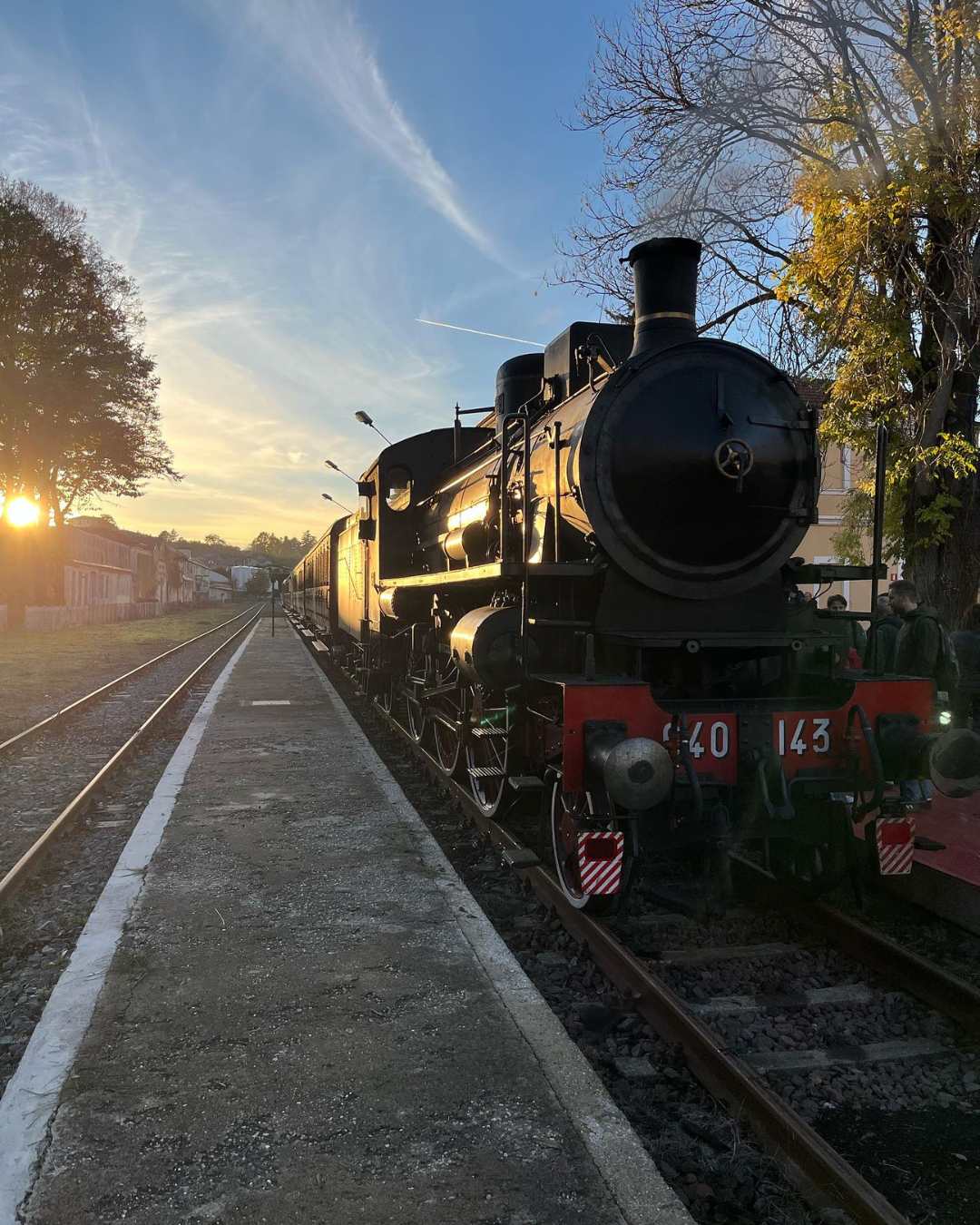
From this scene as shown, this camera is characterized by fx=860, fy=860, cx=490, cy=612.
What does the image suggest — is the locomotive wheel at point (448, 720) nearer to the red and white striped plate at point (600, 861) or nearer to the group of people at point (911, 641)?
the red and white striped plate at point (600, 861)

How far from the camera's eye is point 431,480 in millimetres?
9523

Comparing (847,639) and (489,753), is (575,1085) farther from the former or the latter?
(847,639)

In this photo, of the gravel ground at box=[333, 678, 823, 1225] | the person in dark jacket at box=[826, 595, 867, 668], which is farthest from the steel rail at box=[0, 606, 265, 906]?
the person in dark jacket at box=[826, 595, 867, 668]

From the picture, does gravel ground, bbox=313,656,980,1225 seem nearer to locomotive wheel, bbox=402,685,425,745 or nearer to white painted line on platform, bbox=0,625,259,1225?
white painted line on platform, bbox=0,625,259,1225

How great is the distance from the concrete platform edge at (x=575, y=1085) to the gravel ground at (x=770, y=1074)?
97mm

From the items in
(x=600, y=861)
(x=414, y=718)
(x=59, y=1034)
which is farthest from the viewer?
(x=414, y=718)

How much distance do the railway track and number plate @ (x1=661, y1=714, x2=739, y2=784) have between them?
0.82 m

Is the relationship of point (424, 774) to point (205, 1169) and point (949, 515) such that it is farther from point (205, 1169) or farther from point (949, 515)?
point (949, 515)

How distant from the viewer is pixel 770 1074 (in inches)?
121

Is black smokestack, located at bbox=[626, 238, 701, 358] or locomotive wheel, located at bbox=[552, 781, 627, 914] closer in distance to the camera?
locomotive wheel, located at bbox=[552, 781, 627, 914]

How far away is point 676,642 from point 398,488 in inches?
229

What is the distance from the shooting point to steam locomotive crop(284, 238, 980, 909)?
411cm

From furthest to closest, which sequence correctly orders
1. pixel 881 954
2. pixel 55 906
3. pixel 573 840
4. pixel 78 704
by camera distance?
pixel 78 704, pixel 55 906, pixel 573 840, pixel 881 954

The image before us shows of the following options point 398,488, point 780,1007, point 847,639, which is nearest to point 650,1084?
point 780,1007
